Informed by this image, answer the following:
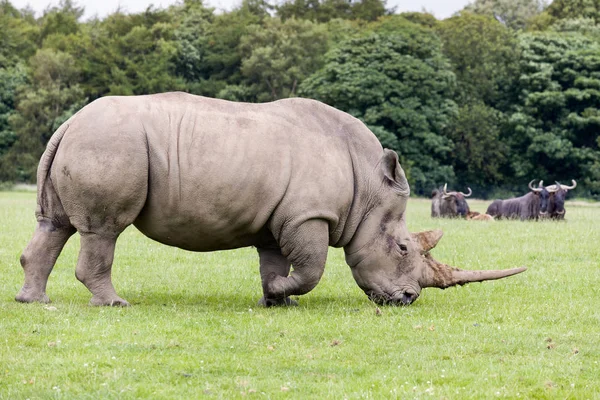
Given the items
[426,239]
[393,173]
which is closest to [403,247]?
[426,239]

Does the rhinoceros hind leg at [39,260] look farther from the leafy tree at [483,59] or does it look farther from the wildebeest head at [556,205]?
the leafy tree at [483,59]

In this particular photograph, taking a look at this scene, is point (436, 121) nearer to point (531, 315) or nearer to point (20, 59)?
point (20, 59)

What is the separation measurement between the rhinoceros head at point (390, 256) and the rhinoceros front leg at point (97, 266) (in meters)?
2.90

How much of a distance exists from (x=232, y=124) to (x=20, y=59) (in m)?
66.8

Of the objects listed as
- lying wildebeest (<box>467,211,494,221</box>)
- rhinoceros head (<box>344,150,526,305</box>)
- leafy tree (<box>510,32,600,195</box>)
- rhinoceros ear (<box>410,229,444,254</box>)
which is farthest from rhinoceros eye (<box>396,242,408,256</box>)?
leafy tree (<box>510,32,600,195</box>)

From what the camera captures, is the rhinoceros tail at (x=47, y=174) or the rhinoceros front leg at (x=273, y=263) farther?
the rhinoceros front leg at (x=273, y=263)

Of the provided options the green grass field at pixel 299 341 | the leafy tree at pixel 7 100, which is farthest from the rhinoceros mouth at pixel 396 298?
the leafy tree at pixel 7 100

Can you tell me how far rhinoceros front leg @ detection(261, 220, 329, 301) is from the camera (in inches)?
452

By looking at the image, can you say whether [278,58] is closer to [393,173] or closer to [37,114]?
[37,114]

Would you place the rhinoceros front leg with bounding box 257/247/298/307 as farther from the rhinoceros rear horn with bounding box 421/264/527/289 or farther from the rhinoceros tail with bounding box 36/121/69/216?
the rhinoceros tail with bounding box 36/121/69/216

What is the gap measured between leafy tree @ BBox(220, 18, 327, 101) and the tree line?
105 millimetres

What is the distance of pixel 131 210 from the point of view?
36.6 feet

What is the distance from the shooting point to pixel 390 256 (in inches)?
472

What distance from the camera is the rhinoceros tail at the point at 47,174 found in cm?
1148
